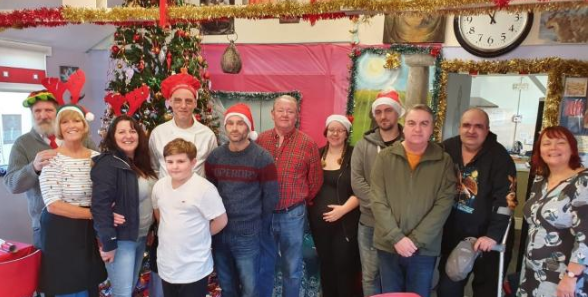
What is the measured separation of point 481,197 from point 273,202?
1.23m

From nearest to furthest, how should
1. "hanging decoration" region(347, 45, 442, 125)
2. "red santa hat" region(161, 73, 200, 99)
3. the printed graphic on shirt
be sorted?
the printed graphic on shirt, "red santa hat" region(161, 73, 200, 99), "hanging decoration" region(347, 45, 442, 125)

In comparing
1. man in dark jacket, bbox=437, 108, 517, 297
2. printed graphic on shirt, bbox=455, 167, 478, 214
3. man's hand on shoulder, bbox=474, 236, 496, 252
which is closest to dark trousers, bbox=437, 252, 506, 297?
man in dark jacket, bbox=437, 108, 517, 297

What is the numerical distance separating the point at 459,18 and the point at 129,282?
350 centimetres

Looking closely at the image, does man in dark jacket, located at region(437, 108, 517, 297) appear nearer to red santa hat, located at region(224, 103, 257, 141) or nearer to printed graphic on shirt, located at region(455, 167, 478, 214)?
printed graphic on shirt, located at region(455, 167, 478, 214)

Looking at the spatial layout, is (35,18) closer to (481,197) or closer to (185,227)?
(185,227)

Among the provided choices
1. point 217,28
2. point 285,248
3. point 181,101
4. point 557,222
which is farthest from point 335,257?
point 217,28

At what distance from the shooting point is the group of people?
85.3 inches

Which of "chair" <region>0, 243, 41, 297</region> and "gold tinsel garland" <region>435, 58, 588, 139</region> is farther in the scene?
"gold tinsel garland" <region>435, 58, 588, 139</region>

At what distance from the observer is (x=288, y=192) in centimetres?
267

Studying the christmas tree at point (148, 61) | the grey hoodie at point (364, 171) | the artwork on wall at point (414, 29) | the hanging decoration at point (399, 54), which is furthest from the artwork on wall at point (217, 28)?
the grey hoodie at point (364, 171)

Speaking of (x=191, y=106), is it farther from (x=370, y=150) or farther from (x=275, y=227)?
(x=370, y=150)

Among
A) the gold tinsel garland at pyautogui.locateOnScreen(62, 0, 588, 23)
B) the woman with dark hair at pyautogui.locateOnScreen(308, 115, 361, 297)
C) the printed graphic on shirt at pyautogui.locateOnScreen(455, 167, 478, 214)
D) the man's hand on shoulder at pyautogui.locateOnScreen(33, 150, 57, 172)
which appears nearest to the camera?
the gold tinsel garland at pyautogui.locateOnScreen(62, 0, 588, 23)

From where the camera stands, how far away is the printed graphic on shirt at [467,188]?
2.41 metres

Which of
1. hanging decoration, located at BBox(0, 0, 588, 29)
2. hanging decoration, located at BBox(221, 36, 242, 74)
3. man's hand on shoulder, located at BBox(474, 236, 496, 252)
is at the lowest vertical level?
man's hand on shoulder, located at BBox(474, 236, 496, 252)
